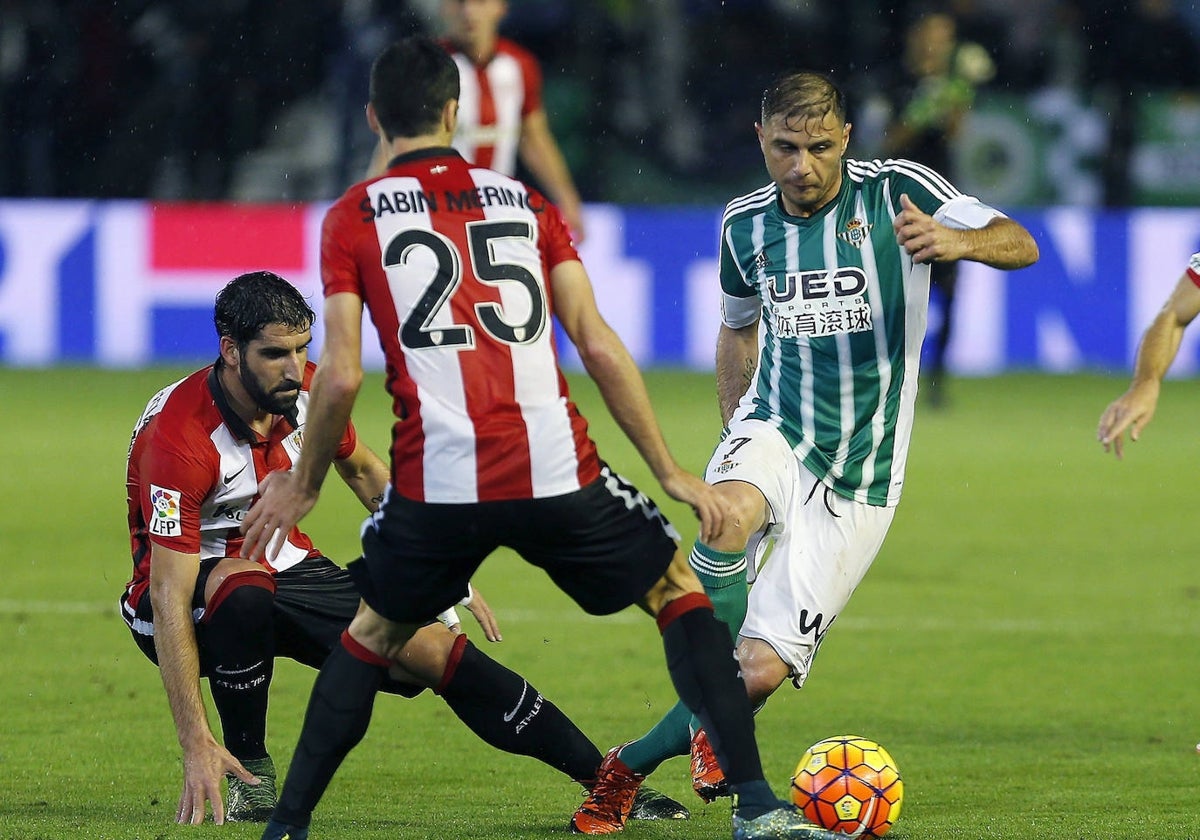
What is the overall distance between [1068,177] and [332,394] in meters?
15.3

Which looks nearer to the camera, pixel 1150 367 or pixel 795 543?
pixel 1150 367

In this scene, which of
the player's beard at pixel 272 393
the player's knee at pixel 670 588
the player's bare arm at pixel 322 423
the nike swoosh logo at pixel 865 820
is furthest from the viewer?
the player's beard at pixel 272 393

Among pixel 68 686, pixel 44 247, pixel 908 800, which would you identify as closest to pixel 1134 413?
pixel 908 800

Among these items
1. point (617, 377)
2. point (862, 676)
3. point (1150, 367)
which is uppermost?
point (617, 377)

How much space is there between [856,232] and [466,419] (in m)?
1.63

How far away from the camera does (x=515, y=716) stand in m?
4.81

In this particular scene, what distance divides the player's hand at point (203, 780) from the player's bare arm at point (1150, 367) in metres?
2.26

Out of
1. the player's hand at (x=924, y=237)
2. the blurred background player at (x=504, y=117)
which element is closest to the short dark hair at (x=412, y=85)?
the player's hand at (x=924, y=237)

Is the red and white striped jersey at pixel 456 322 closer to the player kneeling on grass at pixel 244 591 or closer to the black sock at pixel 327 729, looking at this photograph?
the black sock at pixel 327 729

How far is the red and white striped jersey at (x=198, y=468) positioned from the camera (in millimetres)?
4816

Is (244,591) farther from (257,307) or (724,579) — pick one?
(724,579)

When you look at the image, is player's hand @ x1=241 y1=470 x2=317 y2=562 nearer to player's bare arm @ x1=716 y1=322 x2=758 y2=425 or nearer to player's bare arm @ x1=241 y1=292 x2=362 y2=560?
player's bare arm @ x1=241 y1=292 x2=362 y2=560

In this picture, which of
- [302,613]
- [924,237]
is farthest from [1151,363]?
[302,613]

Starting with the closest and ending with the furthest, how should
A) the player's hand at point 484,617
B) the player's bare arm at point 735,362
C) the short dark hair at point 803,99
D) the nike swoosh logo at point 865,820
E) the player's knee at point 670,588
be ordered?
the player's knee at point 670,588, the nike swoosh logo at point 865,820, the player's hand at point 484,617, the short dark hair at point 803,99, the player's bare arm at point 735,362
